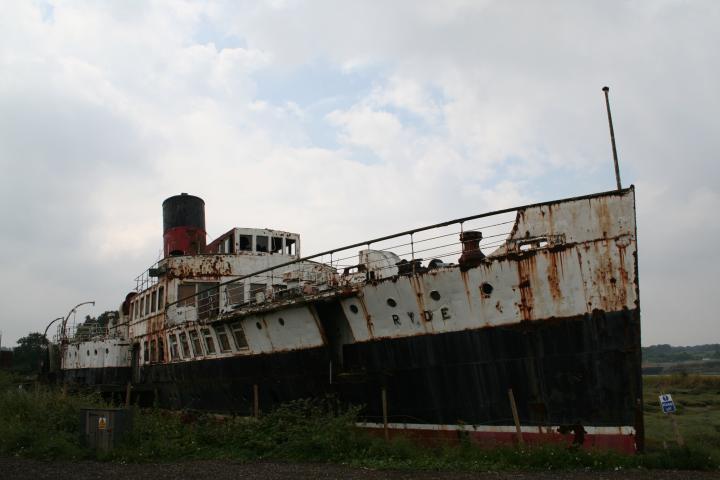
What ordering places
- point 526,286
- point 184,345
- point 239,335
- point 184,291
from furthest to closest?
point 184,291, point 184,345, point 239,335, point 526,286

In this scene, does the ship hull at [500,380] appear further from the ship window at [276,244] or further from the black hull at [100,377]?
the black hull at [100,377]

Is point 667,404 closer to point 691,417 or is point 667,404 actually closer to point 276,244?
point 276,244

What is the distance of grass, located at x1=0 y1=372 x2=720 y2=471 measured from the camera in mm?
9570

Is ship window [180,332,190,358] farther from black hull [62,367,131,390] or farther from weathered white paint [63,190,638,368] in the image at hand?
weathered white paint [63,190,638,368]

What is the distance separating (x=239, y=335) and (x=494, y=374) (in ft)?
25.5

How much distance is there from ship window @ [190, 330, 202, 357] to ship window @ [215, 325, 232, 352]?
4.43 feet

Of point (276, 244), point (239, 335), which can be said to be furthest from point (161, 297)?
point (239, 335)

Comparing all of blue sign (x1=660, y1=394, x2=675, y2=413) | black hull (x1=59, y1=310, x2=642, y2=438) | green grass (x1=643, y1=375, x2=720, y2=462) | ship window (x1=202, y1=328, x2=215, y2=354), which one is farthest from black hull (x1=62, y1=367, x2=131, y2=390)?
green grass (x1=643, y1=375, x2=720, y2=462)

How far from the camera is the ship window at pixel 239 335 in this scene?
1586 cm

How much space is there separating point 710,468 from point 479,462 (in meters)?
3.68

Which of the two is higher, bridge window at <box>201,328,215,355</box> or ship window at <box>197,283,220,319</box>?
ship window at <box>197,283,220,319</box>

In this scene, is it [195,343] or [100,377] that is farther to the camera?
[100,377]

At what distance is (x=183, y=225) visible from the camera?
76.0 feet

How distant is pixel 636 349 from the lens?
10.3 meters
